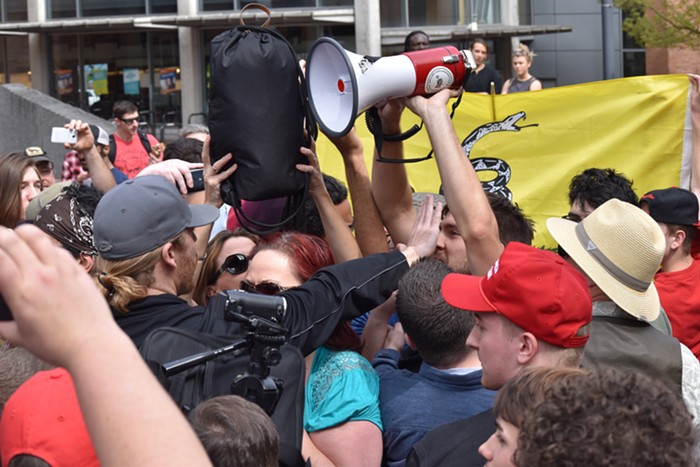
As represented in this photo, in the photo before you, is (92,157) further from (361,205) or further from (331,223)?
(331,223)

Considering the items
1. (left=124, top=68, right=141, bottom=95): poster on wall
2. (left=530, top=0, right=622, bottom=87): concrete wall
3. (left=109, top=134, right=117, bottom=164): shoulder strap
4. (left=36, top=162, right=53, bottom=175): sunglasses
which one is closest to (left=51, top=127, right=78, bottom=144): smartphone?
(left=36, top=162, right=53, bottom=175): sunglasses

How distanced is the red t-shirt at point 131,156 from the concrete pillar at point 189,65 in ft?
45.3

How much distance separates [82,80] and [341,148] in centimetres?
2185

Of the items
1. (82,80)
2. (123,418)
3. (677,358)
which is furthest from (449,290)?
Result: (82,80)

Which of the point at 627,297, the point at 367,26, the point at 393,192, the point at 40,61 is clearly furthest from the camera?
the point at 40,61

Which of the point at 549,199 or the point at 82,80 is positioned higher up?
the point at 82,80

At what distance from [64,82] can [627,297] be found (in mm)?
23321

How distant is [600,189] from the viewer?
4672mm

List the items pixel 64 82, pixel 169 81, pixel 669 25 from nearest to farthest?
pixel 669 25 < pixel 169 81 < pixel 64 82

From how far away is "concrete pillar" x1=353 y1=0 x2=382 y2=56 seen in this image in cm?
2161

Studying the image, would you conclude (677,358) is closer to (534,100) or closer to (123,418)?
(123,418)

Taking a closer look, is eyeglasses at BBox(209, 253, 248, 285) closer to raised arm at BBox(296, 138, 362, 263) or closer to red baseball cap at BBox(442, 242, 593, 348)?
raised arm at BBox(296, 138, 362, 263)

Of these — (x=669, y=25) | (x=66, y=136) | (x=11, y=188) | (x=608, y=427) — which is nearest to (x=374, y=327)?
(x=608, y=427)

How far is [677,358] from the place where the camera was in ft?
9.96
